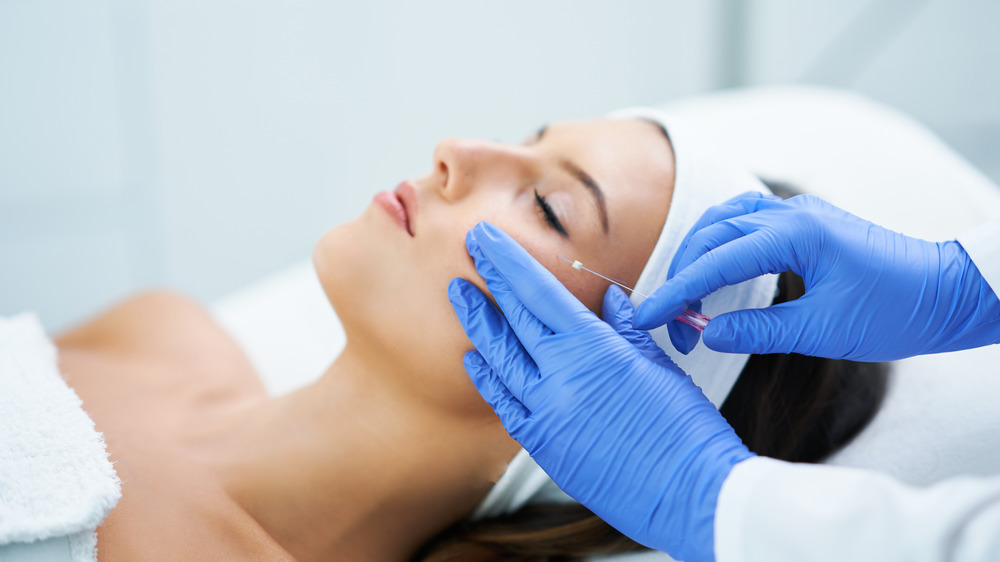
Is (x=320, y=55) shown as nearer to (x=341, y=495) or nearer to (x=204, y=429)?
(x=204, y=429)

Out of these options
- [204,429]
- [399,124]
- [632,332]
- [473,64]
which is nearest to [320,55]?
[399,124]

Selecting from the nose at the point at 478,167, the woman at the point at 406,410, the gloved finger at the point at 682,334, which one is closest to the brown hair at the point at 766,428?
the woman at the point at 406,410

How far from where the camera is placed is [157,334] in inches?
66.2

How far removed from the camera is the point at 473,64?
8.21 ft

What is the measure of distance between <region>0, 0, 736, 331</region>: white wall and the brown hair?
1638 mm

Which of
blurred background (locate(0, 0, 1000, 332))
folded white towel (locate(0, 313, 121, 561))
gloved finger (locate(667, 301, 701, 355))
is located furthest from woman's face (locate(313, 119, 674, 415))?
blurred background (locate(0, 0, 1000, 332))

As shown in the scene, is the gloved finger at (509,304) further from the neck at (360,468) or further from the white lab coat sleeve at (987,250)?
the white lab coat sleeve at (987,250)

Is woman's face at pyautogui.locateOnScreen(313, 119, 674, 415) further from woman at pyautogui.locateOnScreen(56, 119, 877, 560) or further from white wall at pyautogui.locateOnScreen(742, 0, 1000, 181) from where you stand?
white wall at pyautogui.locateOnScreen(742, 0, 1000, 181)

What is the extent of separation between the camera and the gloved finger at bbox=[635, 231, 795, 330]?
0.85m

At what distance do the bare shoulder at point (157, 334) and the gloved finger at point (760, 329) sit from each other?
1247mm

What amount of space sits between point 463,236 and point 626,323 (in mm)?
275

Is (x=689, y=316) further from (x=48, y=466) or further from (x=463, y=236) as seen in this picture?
(x=48, y=466)

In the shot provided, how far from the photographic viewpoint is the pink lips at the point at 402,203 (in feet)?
3.42

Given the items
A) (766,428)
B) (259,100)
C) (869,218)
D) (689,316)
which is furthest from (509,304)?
(259,100)
